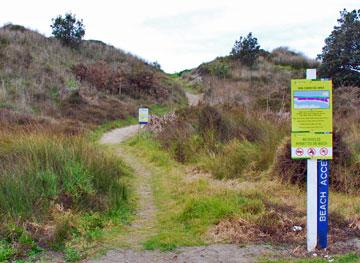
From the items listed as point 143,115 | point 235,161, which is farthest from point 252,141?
point 143,115

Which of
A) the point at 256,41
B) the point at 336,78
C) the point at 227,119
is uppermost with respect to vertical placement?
the point at 256,41

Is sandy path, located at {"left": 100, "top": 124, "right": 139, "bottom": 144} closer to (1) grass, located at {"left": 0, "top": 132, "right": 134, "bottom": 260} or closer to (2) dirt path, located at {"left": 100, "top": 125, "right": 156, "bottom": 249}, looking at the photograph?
(2) dirt path, located at {"left": 100, "top": 125, "right": 156, "bottom": 249}

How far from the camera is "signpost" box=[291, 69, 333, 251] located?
569 cm

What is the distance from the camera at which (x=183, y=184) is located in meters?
9.66

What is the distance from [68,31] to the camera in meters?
39.5

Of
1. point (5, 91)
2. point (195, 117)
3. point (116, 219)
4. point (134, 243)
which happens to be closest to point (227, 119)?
point (195, 117)

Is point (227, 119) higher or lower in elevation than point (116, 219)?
higher

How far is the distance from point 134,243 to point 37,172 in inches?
91.3

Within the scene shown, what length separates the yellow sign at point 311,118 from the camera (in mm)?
5684

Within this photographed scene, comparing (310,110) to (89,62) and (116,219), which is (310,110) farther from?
(89,62)

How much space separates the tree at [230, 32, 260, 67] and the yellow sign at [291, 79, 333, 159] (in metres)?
37.5

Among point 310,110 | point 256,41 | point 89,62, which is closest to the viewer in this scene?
point 310,110

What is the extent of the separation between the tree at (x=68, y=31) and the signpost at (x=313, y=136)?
35.6 metres

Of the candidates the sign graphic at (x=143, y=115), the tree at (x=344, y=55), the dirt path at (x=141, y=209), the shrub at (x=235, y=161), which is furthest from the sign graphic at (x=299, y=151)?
the tree at (x=344, y=55)
